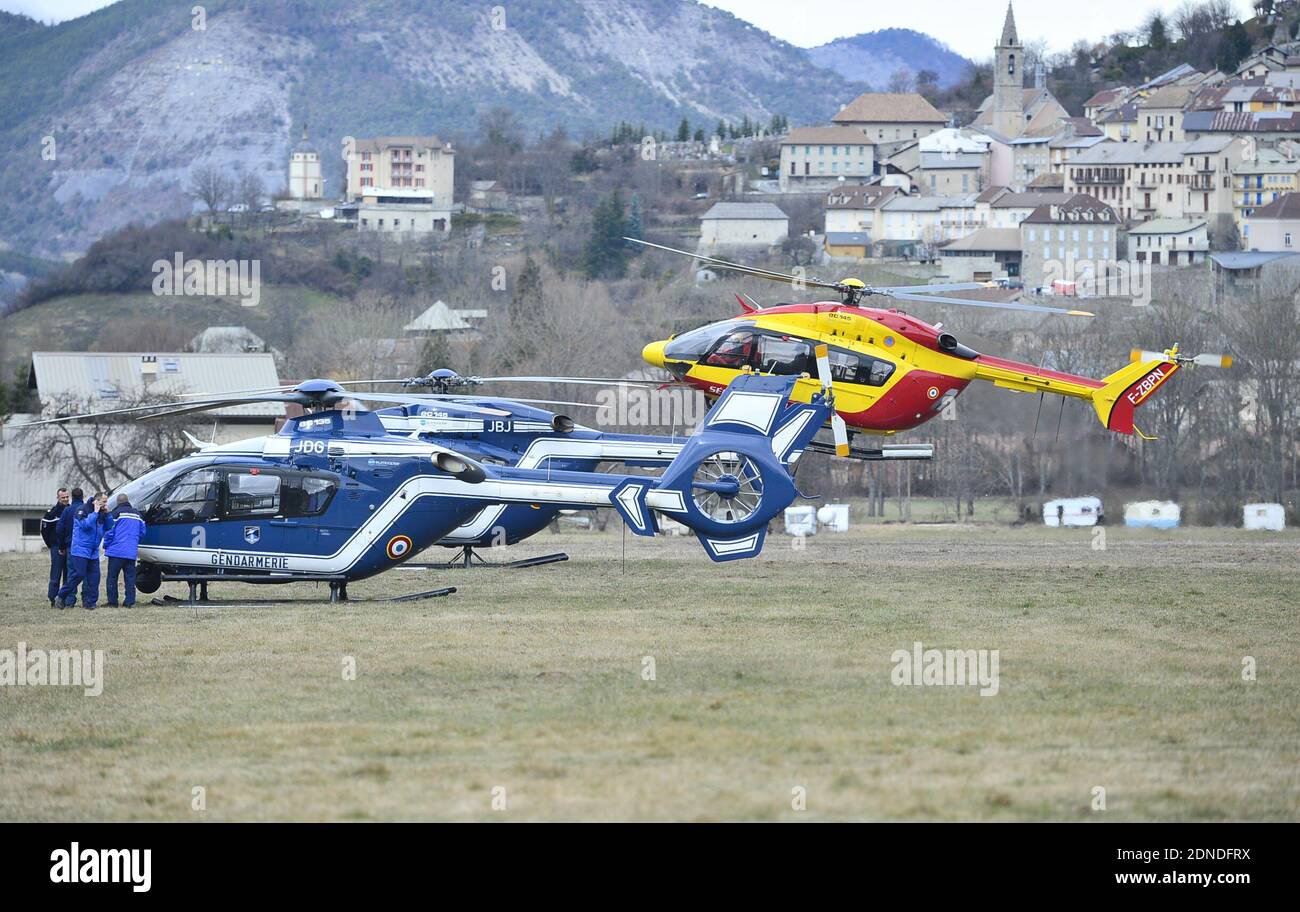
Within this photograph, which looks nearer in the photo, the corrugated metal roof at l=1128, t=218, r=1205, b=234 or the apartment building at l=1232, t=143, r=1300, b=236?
the corrugated metal roof at l=1128, t=218, r=1205, b=234

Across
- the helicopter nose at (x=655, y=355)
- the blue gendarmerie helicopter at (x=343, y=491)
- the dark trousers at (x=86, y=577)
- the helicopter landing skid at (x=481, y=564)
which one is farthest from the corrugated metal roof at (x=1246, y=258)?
the dark trousers at (x=86, y=577)

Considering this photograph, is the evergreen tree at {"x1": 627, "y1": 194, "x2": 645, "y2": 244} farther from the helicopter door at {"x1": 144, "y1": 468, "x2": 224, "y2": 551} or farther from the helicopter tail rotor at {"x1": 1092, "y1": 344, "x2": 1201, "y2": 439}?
the helicopter door at {"x1": 144, "y1": 468, "x2": 224, "y2": 551}

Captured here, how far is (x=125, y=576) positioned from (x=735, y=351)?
991cm

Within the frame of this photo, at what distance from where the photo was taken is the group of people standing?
21.7 m

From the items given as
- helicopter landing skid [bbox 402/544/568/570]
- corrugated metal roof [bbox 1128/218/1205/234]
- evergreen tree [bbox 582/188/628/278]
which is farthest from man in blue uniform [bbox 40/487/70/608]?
corrugated metal roof [bbox 1128/218/1205/234]

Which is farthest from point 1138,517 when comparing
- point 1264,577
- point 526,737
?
point 526,737

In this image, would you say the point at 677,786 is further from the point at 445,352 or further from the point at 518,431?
the point at 445,352

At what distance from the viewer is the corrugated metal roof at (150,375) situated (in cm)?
5838

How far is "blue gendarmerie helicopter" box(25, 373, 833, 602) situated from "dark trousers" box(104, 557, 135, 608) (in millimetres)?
271

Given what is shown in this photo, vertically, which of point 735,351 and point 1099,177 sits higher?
point 1099,177

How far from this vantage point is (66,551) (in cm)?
2219

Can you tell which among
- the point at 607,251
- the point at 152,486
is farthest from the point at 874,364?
the point at 607,251

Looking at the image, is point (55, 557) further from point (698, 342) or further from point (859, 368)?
point (859, 368)

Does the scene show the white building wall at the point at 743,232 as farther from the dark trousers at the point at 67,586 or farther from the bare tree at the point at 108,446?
the dark trousers at the point at 67,586
